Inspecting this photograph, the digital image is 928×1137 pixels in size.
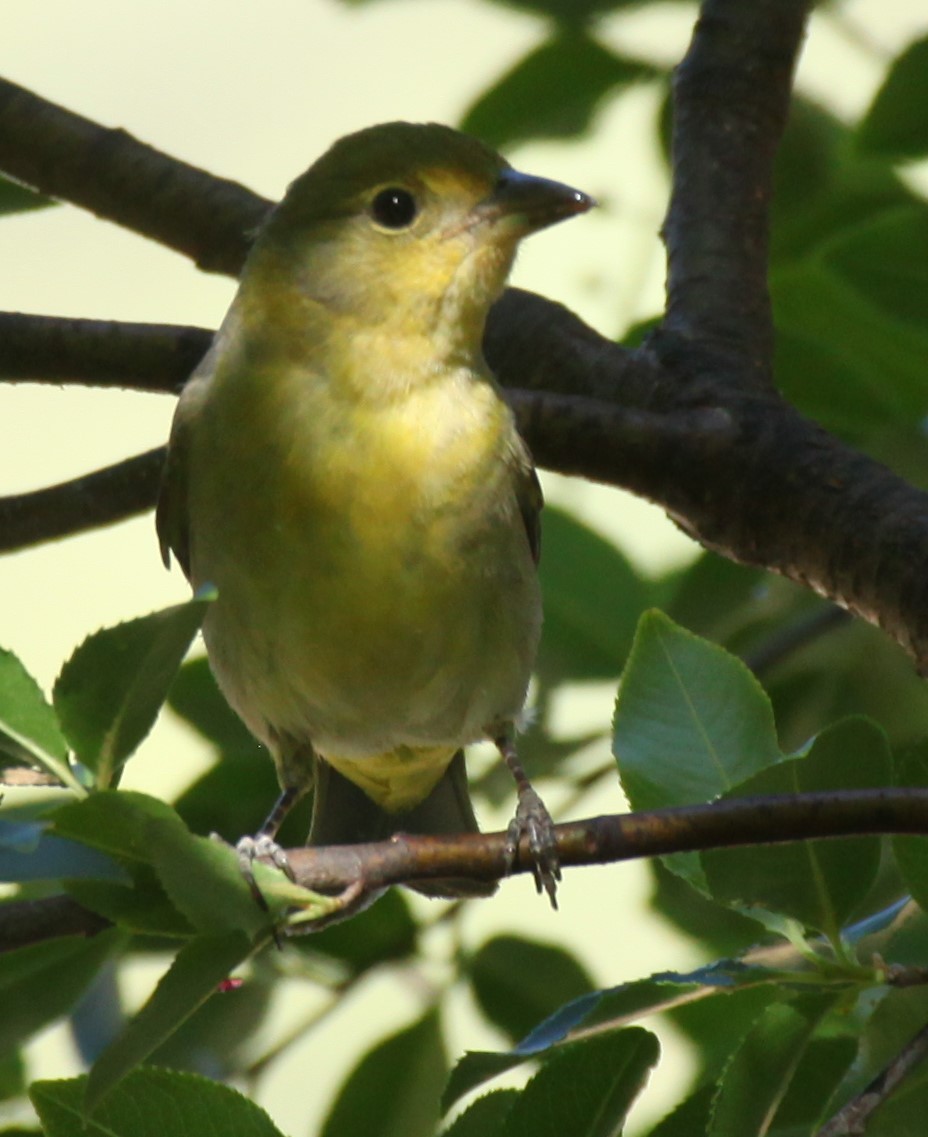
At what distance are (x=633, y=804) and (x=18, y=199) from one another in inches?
75.2

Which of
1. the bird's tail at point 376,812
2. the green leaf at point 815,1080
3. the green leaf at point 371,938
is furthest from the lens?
the bird's tail at point 376,812

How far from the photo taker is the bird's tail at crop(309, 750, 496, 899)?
3463 millimetres

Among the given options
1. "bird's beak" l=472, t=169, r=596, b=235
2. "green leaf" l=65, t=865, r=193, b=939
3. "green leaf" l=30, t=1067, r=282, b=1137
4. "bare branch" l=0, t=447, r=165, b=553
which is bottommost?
"green leaf" l=30, t=1067, r=282, b=1137

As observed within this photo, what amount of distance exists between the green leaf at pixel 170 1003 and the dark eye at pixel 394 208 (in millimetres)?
2007

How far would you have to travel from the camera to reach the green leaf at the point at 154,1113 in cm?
149

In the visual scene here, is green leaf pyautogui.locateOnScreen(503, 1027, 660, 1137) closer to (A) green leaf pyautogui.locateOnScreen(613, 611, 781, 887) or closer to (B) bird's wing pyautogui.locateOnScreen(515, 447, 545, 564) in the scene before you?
(A) green leaf pyautogui.locateOnScreen(613, 611, 781, 887)

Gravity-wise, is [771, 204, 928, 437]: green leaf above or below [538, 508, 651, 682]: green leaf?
above

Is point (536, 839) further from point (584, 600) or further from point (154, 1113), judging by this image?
point (154, 1113)

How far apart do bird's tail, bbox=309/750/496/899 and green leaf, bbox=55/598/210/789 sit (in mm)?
1879

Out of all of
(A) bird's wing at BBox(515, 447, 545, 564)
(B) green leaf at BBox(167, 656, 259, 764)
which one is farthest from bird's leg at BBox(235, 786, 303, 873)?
(A) bird's wing at BBox(515, 447, 545, 564)

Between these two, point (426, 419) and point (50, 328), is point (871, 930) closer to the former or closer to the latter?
point (426, 419)

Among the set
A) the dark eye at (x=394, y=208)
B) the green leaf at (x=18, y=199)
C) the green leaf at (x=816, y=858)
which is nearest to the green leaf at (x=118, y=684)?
the green leaf at (x=816, y=858)

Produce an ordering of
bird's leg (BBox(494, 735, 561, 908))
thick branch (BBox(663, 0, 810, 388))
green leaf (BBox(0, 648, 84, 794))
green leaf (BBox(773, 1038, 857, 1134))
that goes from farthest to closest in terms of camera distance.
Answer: thick branch (BBox(663, 0, 810, 388)), bird's leg (BBox(494, 735, 561, 908)), green leaf (BBox(773, 1038, 857, 1134)), green leaf (BBox(0, 648, 84, 794))

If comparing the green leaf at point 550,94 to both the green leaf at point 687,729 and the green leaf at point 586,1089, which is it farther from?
the green leaf at point 586,1089
